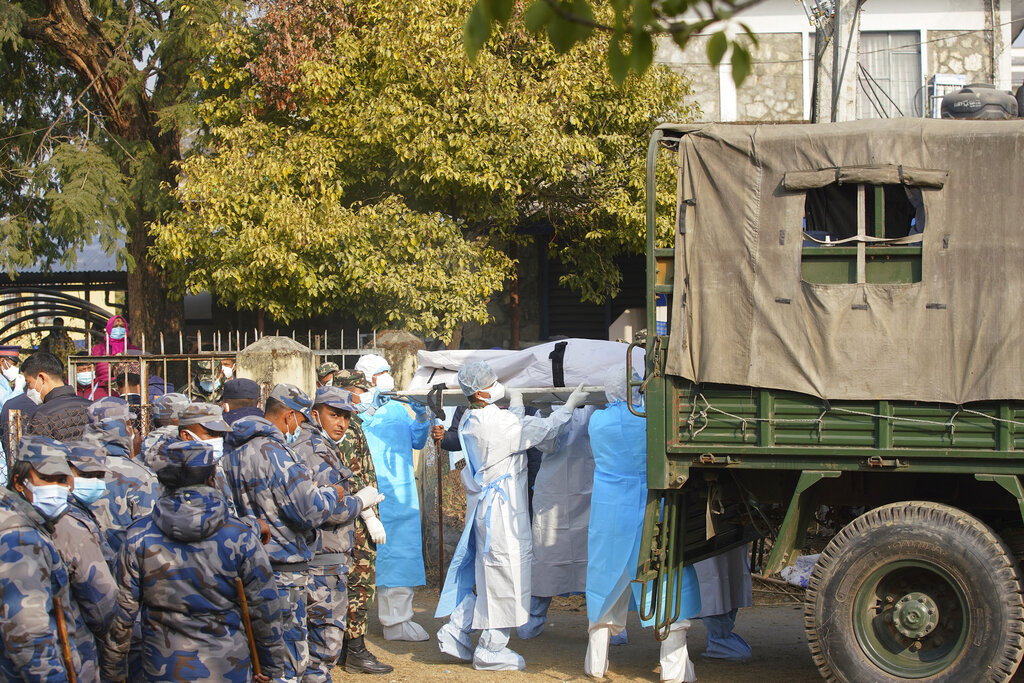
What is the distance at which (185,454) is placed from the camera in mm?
4031

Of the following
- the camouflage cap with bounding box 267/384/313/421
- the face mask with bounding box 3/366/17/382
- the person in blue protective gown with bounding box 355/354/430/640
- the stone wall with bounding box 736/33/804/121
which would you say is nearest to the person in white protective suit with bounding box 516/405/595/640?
the person in blue protective gown with bounding box 355/354/430/640

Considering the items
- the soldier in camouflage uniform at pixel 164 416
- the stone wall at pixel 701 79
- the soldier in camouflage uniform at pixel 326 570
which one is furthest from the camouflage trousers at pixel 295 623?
the stone wall at pixel 701 79

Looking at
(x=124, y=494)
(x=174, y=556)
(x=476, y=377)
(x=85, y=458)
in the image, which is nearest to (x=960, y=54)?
(x=476, y=377)

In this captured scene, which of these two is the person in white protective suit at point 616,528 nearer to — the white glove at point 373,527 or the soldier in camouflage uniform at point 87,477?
the white glove at point 373,527

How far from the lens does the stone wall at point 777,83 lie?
17.2m

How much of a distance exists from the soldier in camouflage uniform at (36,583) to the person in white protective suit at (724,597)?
3780mm

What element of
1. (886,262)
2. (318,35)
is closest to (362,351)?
(318,35)

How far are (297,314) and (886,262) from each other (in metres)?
8.53

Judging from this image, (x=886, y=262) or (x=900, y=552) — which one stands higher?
(x=886, y=262)

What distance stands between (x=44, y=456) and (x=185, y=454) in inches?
22.2

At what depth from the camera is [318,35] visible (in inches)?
497

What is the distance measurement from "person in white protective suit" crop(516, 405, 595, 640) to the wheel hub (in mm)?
2306

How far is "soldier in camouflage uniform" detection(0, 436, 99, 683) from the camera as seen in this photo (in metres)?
3.69

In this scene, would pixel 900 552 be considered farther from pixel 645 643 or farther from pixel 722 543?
pixel 645 643
